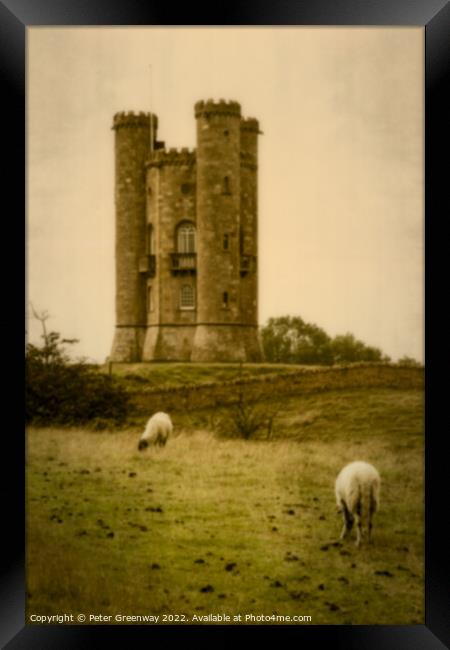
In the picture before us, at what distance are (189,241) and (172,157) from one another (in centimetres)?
84

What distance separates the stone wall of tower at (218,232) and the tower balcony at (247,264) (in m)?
0.07

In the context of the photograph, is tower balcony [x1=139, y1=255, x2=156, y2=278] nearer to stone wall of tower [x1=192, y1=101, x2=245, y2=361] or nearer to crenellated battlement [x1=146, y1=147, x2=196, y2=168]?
stone wall of tower [x1=192, y1=101, x2=245, y2=361]

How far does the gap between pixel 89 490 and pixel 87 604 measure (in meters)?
1.02

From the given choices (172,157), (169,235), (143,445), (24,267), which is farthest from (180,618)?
(172,157)

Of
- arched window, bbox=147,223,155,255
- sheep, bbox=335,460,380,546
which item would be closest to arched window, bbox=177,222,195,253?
arched window, bbox=147,223,155,255

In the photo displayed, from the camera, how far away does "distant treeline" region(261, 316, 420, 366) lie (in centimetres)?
742

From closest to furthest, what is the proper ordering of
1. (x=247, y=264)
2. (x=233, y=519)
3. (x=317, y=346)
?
(x=233, y=519) < (x=317, y=346) < (x=247, y=264)

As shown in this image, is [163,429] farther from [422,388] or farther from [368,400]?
[422,388]

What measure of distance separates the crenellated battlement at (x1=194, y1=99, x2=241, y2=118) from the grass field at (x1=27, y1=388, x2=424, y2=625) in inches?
109

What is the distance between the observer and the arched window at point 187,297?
26.0ft

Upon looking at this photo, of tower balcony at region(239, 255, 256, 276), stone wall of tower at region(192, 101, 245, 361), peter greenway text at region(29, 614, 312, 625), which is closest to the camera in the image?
peter greenway text at region(29, 614, 312, 625)

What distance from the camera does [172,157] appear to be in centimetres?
785

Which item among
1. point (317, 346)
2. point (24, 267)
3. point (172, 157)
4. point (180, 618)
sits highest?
point (172, 157)

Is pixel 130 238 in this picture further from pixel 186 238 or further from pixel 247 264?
pixel 247 264
